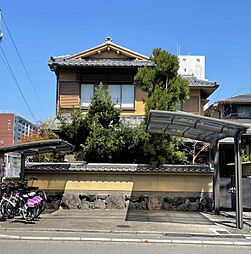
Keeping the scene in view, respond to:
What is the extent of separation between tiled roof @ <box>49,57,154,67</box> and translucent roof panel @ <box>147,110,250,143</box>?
782 centimetres

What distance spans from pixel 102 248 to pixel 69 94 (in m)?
14.9

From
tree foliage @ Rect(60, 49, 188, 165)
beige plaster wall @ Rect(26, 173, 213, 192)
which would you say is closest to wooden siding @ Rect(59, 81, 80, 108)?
tree foliage @ Rect(60, 49, 188, 165)

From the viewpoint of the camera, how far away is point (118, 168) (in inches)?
666

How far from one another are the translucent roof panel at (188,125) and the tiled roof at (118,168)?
2.00 m

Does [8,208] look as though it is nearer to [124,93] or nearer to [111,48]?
[124,93]

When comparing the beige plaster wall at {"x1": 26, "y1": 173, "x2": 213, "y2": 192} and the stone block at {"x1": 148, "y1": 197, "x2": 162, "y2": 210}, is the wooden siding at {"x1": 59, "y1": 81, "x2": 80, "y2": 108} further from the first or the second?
the stone block at {"x1": 148, "y1": 197, "x2": 162, "y2": 210}

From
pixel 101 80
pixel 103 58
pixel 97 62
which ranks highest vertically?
pixel 103 58

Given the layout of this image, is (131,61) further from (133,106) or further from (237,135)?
(237,135)

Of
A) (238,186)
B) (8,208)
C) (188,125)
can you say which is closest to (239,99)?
(188,125)

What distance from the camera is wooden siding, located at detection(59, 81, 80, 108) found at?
74.2ft

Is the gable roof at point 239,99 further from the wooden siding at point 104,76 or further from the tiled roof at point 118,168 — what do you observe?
the tiled roof at point 118,168

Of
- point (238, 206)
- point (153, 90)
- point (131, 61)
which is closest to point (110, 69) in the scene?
point (131, 61)

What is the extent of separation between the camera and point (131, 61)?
2253cm

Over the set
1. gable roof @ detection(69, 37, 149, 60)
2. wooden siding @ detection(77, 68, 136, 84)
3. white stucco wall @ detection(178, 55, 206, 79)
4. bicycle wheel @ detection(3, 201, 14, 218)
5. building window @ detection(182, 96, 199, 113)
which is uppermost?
white stucco wall @ detection(178, 55, 206, 79)
